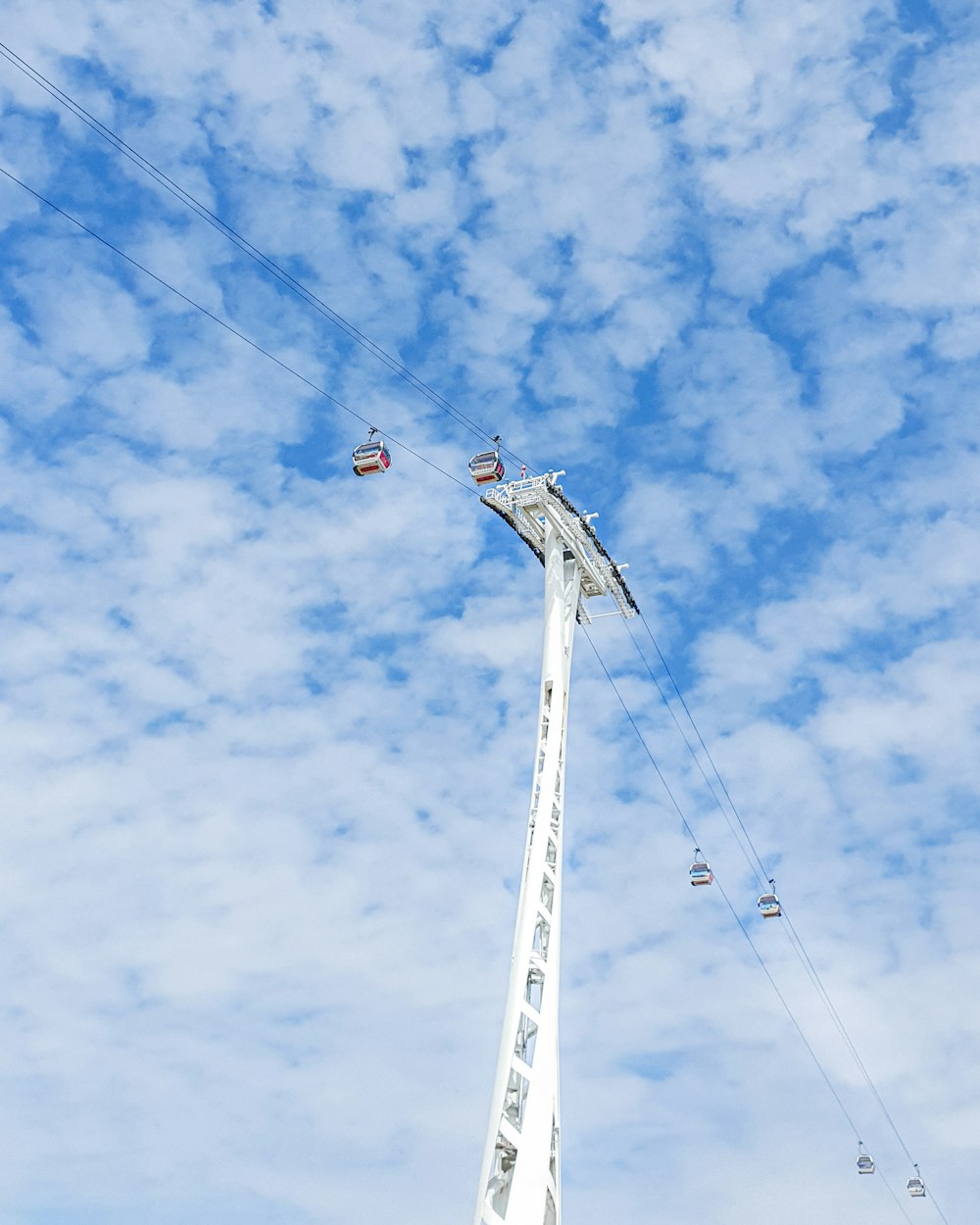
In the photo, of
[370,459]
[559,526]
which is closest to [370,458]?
[370,459]

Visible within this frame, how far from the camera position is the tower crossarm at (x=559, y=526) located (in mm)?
44125

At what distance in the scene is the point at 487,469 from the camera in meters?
39.6

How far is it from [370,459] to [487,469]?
6.22 metres

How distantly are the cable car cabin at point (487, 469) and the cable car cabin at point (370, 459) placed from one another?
5.70 meters

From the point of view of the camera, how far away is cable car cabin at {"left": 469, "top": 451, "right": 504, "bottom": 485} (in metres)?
39.6

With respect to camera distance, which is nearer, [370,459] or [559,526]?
[370,459]

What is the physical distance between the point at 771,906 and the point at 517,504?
2226 cm

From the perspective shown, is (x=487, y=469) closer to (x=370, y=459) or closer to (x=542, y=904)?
(x=370, y=459)

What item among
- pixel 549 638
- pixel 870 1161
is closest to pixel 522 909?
pixel 549 638

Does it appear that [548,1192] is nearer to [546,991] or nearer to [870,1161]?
[546,991]

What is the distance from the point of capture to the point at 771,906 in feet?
175

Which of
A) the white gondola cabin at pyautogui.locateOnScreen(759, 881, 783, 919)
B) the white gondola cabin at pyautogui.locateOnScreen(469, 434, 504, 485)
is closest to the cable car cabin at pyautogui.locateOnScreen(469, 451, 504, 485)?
the white gondola cabin at pyautogui.locateOnScreen(469, 434, 504, 485)

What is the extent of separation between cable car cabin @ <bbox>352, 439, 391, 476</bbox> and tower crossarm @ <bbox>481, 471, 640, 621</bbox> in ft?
33.3

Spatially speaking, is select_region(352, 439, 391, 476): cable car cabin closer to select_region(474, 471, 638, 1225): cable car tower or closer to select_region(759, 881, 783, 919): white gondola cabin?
select_region(474, 471, 638, 1225): cable car tower
